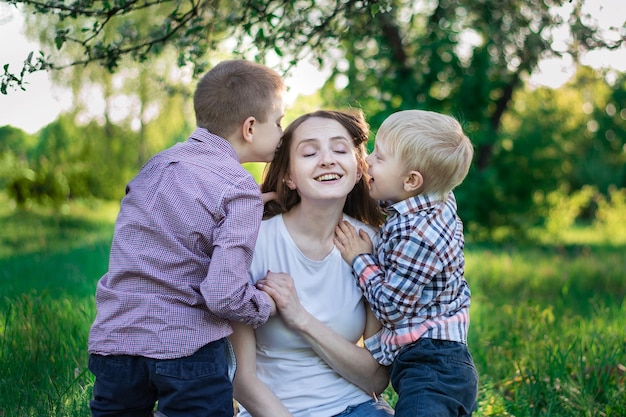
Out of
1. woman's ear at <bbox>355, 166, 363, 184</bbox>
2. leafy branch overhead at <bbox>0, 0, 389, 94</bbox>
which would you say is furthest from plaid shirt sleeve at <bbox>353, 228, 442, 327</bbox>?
leafy branch overhead at <bbox>0, 0, 389, 94</bbox>

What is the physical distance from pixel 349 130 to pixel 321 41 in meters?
1.19

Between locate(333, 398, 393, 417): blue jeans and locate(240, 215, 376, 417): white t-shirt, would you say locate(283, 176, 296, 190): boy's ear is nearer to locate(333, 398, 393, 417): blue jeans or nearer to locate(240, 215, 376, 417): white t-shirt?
locate(240, 215, 376, 417): white t-shirt

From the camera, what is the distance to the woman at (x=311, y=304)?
8.38 feet

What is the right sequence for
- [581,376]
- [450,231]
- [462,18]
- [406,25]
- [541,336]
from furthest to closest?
[406,25], [462,18], [541,336], [581,376], [450,231]

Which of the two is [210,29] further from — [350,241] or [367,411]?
[367,411]

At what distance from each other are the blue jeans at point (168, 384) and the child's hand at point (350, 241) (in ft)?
1.99

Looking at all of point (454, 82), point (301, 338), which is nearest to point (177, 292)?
point (301, 338)

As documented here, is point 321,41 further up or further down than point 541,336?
further up

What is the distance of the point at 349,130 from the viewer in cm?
275

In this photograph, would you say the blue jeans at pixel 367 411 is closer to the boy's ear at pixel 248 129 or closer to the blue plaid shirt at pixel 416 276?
the blue plaid shirt at pixel 416 276

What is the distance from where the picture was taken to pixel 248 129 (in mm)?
2551

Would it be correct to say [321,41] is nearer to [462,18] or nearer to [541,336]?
[541,336]

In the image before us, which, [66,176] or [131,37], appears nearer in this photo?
[131,37]

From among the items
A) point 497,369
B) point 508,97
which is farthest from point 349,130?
point 508,97
